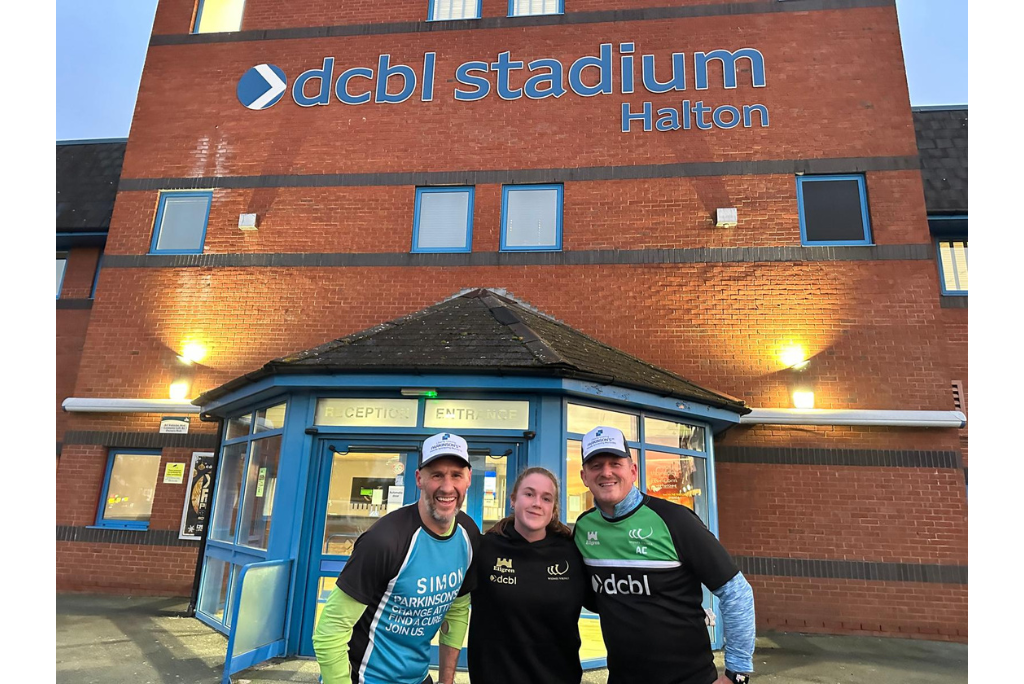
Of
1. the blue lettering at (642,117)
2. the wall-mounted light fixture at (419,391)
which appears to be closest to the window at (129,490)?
the wall-mounted light fixture at (419,391)

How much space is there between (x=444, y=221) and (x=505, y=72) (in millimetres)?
3012

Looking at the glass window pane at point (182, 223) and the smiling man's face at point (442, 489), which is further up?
the glass window pane at point (182, 223)

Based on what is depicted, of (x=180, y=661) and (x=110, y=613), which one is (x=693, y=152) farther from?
(x=110, y=613)

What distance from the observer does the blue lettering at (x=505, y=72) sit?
10.7m

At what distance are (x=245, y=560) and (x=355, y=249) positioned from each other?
5321 millimetres

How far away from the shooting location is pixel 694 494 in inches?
303

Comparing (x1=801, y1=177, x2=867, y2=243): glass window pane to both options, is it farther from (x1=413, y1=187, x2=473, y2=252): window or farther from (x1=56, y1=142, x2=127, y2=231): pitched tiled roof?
(x1=56, y1=142, x2=127, y2=231): pitched tiled roof

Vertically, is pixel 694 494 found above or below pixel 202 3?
below

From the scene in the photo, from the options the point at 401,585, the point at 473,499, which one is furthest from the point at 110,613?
the point at 401,585

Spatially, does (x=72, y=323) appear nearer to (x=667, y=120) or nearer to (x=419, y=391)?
(x=419, y=391)

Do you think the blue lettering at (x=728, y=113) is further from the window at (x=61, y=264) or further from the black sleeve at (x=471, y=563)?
the window at (x=61, y=264)

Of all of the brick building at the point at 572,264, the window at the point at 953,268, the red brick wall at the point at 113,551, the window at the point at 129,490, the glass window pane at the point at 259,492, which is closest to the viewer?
the glass window pane at the point at 259,492

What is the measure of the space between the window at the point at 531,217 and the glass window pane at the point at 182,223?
5.54 metres

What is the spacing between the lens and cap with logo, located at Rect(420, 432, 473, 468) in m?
2.77
